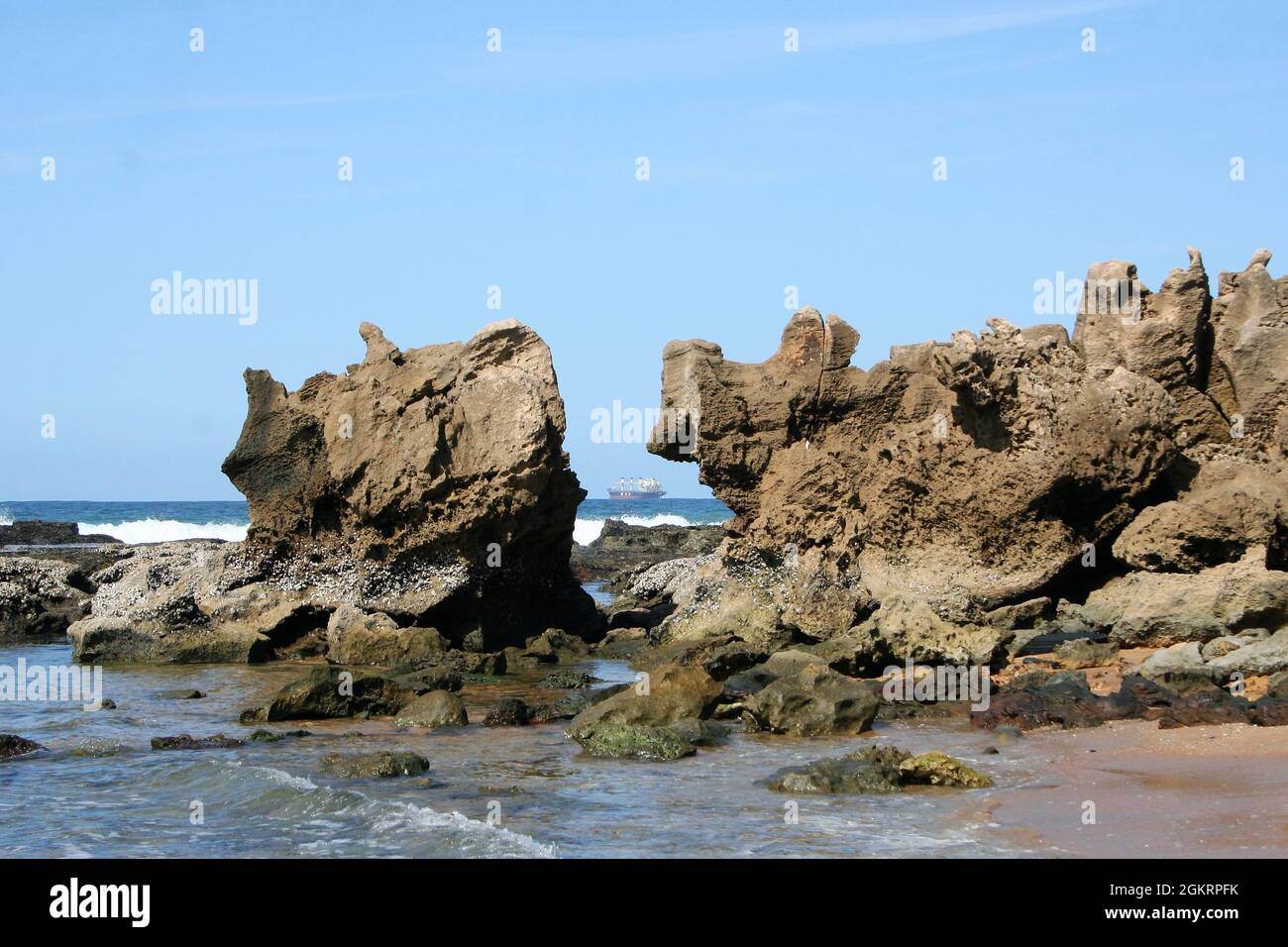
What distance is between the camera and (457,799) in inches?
425

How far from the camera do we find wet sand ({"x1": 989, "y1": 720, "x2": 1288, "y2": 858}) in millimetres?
8328

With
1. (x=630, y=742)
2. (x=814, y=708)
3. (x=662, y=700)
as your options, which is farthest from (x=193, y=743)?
(x=814, y=708)

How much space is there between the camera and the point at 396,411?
66.5ft

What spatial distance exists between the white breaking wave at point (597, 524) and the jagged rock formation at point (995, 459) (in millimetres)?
29606

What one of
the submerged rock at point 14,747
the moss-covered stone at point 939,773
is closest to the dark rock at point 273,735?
the submerged rock at point 14,747

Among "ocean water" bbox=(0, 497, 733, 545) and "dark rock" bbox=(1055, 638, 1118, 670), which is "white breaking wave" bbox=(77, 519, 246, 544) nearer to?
"ocean water" bbox=(0, 497, 733, 545)

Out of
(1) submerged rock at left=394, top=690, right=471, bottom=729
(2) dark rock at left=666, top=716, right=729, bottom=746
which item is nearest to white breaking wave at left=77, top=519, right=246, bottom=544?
(1) submerged rock at left=394, top=690, right=471, bottom=729

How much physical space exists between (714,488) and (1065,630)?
5.23 m

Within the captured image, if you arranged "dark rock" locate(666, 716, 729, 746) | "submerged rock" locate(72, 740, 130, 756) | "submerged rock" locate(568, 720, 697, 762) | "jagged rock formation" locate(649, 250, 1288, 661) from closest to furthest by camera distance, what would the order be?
"submerged rock" locate(568, 720, 697, 762), "dark rock" locate(666, 716, 729, 746), "submerged rock" locate(72, 740, 130, 756), "jagged rock formation" locate(649, 250, 1288, 661)

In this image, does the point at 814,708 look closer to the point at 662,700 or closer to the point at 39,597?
the point at 662,700

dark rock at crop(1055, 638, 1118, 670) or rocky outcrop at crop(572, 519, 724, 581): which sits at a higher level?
dark rock at crop(1055, 638, 1118, 670)

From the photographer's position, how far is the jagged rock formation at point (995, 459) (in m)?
17.9

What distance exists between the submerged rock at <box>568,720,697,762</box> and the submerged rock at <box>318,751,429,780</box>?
1.54 meters

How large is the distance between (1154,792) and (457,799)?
506cm
